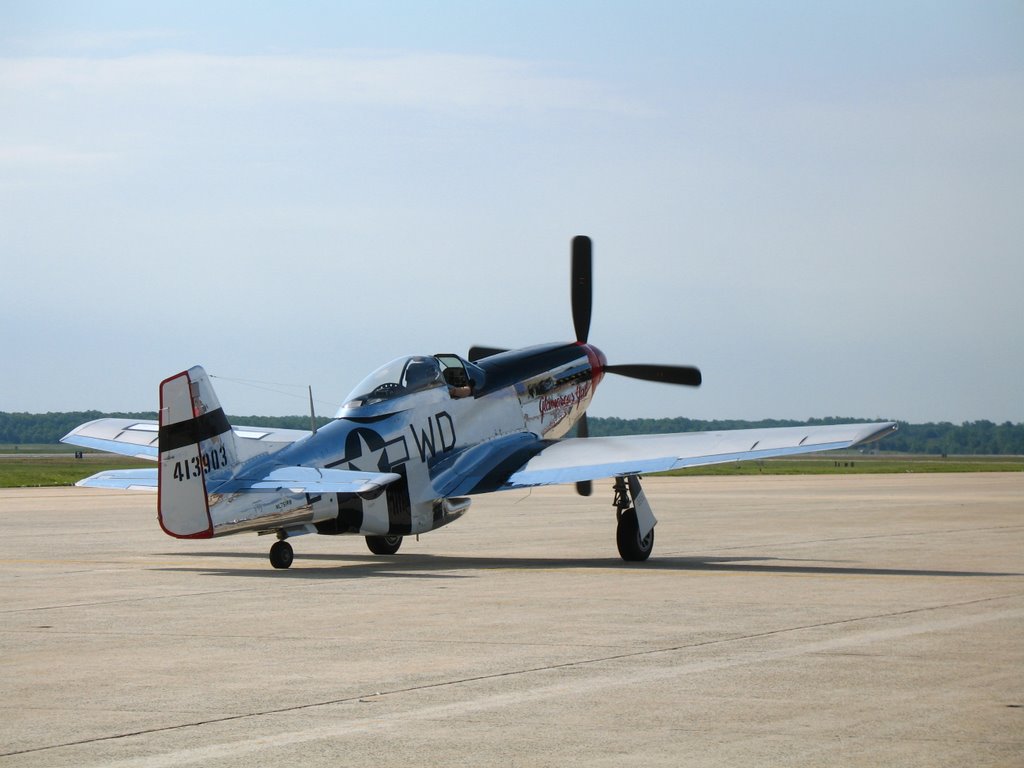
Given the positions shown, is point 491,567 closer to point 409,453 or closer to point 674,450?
point 409,453

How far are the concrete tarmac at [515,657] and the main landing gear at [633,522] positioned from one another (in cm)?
40

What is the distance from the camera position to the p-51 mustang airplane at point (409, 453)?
17.2 meters

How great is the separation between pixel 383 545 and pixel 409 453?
2.59 m

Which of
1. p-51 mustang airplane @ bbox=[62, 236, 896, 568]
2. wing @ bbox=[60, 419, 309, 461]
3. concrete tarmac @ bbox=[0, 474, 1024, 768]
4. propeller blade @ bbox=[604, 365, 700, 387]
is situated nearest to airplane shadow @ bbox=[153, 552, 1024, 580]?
concrete tarmac @ bbox=[0, 474, 1024, 768]

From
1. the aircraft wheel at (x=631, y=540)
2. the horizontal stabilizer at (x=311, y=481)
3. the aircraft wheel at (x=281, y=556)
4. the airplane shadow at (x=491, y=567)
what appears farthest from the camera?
the aircraft wheel at (x=631, y=540)

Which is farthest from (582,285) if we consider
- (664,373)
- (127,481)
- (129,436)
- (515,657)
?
(515,657)

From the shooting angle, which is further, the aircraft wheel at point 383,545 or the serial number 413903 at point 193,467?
the aircraft wheel at point 383,545

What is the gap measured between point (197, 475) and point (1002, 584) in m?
9.24

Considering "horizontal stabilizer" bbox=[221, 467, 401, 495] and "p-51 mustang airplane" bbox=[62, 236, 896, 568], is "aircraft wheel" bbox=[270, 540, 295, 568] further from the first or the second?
"horizontal stabilizer" bbox=[221, 467, 401, 495]

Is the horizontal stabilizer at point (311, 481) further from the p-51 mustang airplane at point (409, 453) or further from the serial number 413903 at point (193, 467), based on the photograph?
the serial number 413903 at point (193, 467)

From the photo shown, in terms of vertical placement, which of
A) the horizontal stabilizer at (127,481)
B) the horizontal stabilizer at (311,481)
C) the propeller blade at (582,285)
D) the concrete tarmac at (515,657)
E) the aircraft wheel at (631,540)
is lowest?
the concrete tarmac at (515,657)

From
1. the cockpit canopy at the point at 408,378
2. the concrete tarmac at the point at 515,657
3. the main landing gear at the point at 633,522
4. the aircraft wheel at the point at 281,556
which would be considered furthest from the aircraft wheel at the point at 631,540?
the aircraft wheel at the point at 281,556

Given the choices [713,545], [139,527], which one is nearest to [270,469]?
[713,545]

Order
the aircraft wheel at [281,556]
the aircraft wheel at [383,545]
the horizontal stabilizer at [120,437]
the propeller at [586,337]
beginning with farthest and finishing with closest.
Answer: the propeller at [586,337]
the horizontal stabilizer at [120,437]
the aircraft wheel at [383,545]
the aircraft wheel at [281,556]
